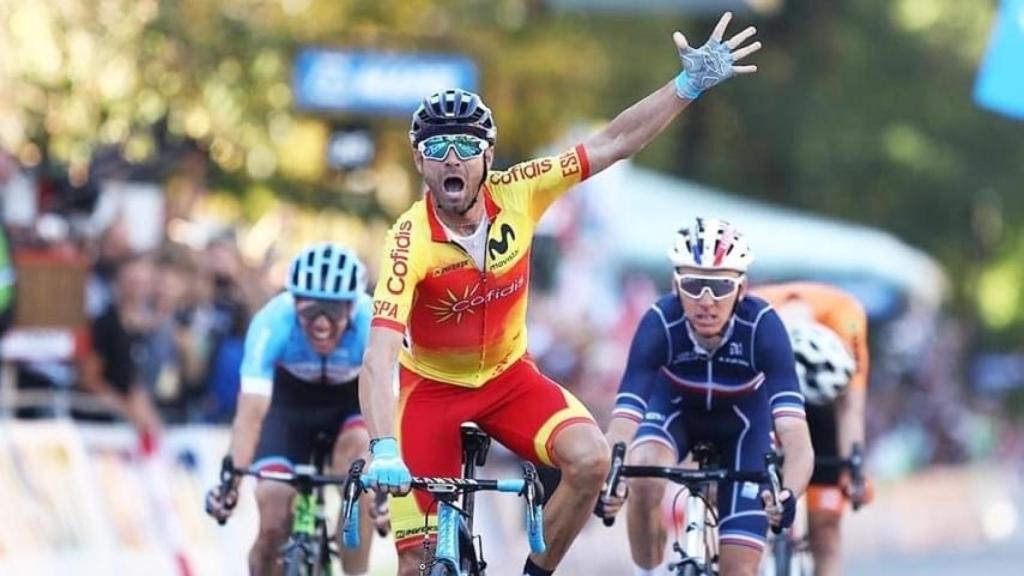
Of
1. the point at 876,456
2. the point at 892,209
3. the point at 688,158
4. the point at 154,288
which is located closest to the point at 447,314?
the point at 154,288

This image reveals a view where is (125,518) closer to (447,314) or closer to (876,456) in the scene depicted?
(447,314)

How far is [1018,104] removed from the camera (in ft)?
46.4

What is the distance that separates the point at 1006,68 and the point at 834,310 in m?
1.89

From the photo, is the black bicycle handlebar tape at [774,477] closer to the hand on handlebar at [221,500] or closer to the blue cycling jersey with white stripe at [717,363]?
the blue cycling jersey with white stripe at [717,363]

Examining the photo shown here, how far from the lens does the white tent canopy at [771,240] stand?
112ft

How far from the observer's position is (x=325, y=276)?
37.7 ft

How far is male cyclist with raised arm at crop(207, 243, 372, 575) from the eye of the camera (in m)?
11.5

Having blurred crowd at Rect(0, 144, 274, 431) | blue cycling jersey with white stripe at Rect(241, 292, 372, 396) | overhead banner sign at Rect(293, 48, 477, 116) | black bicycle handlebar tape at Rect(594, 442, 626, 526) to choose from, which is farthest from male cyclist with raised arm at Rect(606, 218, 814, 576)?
overhead banner sign at Rect(293, 48, 477, 116)

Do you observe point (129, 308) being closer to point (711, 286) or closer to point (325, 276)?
point (325, 276)

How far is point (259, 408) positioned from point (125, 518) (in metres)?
3.75

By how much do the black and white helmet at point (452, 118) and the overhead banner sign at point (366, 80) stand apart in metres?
11.0

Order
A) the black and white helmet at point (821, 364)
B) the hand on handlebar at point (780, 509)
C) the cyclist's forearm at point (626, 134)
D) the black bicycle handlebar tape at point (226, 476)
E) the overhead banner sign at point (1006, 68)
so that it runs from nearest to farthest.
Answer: the cyclist's forearm at point (626, 134) < the hand on handlebar at point (780, 509) < the black bicycle handlebar tape at point (226, 476) < the black and white helmet at point (821, 364) < the overhead banner sign at point (1006, 68)

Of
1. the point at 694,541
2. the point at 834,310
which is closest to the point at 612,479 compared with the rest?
the point at 694,541

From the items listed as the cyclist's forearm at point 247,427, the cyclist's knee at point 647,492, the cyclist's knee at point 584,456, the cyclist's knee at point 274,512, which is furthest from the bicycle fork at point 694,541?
the cyclist's forearm at point 247,427
